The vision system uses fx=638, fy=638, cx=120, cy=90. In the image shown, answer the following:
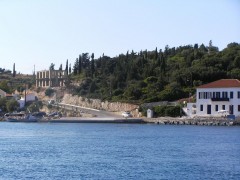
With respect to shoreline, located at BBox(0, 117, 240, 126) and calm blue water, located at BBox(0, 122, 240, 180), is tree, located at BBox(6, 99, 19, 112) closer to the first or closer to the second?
shoreline, located at BBox(0, 117, 240, 126)

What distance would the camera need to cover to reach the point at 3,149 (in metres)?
46.3

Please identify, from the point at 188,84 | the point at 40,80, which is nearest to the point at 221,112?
the point at 188,84

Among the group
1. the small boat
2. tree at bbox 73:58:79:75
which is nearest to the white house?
the small boat

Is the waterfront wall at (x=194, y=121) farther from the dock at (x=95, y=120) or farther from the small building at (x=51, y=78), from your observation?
the small building at (x=51, y=78)

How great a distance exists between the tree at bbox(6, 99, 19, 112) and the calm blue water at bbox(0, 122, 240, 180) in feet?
187

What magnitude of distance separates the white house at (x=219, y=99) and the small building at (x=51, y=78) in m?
47.2

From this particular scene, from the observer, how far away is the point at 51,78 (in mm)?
129375

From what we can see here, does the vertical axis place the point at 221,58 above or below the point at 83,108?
above

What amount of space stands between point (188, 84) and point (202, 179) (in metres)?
65.8

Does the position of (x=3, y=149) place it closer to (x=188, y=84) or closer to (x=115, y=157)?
(x=115, y=157)

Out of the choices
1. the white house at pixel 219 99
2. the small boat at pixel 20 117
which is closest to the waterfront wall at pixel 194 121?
the white house at pixel 219 99

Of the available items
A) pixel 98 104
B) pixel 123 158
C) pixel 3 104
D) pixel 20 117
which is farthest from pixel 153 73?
pixel 123 158

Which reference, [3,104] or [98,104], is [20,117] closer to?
[3,104]

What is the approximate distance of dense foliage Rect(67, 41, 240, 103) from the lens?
95.0 metres
